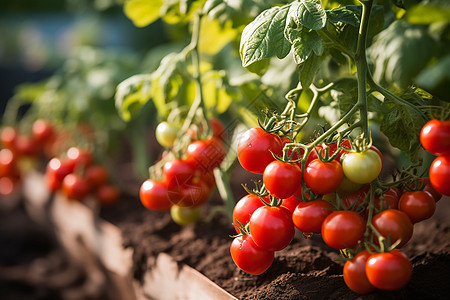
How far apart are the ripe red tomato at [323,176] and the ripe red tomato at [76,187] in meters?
1.34

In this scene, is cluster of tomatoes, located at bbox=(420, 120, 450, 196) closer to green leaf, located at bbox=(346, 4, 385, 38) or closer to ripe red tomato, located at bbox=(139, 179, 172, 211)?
green leaf, located at bbox=(346, 4, 385, 38)

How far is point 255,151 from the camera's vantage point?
878 millimetres

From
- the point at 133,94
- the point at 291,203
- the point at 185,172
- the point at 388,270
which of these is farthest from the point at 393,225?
the point at 133,94

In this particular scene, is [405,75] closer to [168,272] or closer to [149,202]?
[149,202]

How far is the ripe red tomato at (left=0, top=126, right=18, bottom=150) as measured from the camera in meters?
2.25

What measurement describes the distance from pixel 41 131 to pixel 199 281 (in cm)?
149

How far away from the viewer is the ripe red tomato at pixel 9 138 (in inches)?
88.7

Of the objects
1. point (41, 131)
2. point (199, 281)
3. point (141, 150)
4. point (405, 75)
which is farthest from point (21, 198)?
point (405, 75)

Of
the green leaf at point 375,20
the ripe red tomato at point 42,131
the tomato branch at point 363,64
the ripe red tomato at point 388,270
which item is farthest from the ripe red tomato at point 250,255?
the ripe red tomato at point 42,131

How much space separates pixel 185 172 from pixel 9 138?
1.55m

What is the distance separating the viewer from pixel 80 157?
76.2 inches

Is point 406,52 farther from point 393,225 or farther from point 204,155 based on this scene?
point 204,155

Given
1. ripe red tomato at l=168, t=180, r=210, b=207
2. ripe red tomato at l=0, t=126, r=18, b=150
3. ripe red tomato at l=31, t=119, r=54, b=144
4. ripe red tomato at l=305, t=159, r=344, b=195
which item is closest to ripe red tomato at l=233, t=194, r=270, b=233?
ripe red tomato at l=305, t=159, r=344, b=195

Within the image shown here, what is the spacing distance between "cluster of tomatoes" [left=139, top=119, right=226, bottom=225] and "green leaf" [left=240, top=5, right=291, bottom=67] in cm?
33
